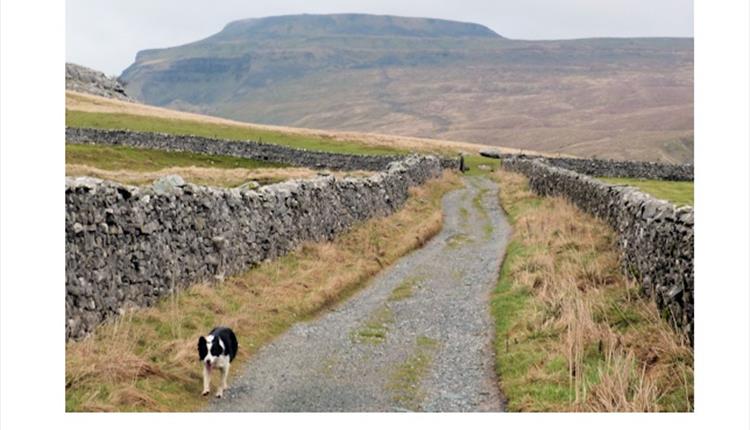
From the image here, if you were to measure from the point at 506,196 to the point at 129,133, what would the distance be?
38.5 meters

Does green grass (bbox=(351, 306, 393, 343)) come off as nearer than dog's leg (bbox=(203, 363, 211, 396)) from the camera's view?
No

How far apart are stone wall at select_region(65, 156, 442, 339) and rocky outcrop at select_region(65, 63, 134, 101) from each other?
384 ft

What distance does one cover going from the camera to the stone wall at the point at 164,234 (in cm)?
1349

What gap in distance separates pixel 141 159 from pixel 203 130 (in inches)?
1096

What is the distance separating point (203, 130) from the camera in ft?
281

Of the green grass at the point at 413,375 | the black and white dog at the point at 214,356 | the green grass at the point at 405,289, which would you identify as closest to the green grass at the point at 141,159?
the green grass at the point at 405,289

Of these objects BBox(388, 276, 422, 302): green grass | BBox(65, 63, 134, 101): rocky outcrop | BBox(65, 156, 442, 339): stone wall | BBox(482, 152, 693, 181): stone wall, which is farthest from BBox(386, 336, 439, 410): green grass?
BBox(65, 63, 134, 101): rocky outcrop

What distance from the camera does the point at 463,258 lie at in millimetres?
25984

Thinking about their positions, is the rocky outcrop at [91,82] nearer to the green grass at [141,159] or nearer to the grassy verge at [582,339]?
the green grass at [141,159]

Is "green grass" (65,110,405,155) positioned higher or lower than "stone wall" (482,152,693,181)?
higher

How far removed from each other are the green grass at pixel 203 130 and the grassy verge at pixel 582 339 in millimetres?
55258

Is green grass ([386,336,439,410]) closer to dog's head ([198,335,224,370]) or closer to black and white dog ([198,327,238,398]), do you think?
black and white dog ([198,327,238,398])

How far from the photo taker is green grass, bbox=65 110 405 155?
257 feet

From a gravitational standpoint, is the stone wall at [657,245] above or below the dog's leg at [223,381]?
above
